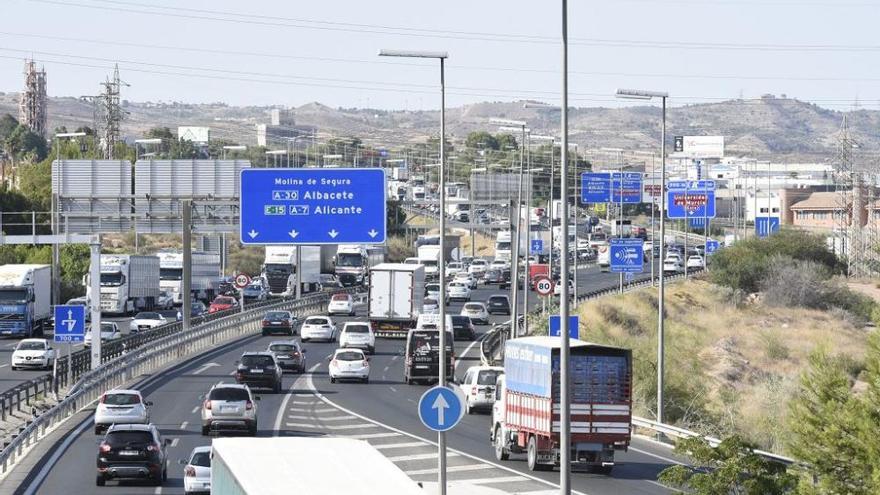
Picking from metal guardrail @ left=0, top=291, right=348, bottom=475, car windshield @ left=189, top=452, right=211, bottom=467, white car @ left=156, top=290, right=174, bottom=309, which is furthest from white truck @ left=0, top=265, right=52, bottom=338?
car windshield @ left=189, top=452, right=211, bottom=467

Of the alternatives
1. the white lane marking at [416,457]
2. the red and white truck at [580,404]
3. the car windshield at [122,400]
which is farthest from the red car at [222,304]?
the red and white truck at [580,404]

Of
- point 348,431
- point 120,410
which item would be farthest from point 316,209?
point 120,410

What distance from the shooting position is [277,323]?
7762 centimetres

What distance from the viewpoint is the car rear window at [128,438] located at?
32.7 metres

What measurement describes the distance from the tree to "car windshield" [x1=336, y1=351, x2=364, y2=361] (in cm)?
3617

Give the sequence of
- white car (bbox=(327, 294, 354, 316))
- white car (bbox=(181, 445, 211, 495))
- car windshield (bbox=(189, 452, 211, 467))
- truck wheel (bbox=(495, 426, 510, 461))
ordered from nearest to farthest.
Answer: white car (bbox=(181, 445, 211, 495)) < car windshield (bbox=(189, 452, 211, 467)) < truck wheel (bbox=(495, 426, 510, 461)) < white car (bbox=(327, 294, 354, 316))

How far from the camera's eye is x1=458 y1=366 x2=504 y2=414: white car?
160ft

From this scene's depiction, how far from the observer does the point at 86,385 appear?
48594 mm

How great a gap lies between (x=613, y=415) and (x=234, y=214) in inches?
1735

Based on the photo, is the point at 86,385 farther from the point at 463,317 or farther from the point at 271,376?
the point at 463,317

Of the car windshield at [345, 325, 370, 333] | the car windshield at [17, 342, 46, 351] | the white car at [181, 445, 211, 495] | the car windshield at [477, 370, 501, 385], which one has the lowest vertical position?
the car windshield at [17, 342, 46, 351]

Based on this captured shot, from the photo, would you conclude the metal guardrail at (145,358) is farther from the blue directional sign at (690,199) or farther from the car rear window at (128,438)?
Answer: the blue directional sign at (690,199)

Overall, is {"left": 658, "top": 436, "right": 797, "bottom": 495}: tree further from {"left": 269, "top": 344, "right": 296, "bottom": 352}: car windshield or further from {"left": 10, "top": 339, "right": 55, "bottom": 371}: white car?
{"left": 10, "top": 339, "right": 55, "bottom": 371}: white car

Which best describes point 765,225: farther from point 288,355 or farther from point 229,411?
point 229,411
